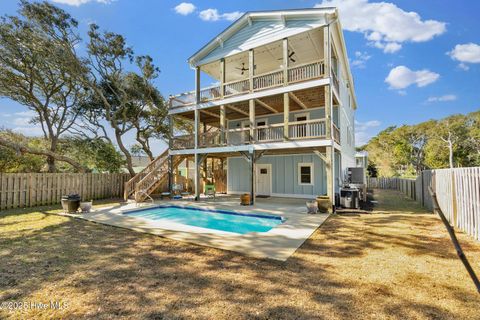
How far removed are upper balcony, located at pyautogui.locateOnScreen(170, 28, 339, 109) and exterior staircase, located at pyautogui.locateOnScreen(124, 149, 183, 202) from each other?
151 inches

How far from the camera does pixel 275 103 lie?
45.0 feet

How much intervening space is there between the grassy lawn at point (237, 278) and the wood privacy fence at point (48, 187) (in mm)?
6149

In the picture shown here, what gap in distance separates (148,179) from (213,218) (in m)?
6.10

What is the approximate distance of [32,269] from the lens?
4.34 meters

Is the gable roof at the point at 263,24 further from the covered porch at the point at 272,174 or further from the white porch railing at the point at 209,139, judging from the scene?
the covered porch at the point at 272,174

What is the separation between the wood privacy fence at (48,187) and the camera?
1077 centimetres

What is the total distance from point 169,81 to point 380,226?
18.8 m

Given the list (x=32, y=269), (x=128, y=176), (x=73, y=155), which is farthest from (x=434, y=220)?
(x=73, y=155)

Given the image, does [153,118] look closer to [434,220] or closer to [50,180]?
[50,180]

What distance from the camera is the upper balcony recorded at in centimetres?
1157

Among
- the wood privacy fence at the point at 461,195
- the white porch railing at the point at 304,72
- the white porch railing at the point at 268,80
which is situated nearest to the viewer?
the wood privacy fence at the point at 461,195

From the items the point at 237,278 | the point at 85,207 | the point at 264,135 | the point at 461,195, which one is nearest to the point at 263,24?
the point at 264,135

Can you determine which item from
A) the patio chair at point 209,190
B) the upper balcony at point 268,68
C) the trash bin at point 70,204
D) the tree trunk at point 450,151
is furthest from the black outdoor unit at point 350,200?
the tree trunk at point 450,151

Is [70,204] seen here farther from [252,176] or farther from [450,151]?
[450,151]
